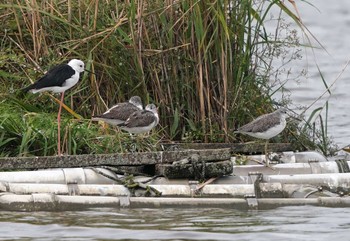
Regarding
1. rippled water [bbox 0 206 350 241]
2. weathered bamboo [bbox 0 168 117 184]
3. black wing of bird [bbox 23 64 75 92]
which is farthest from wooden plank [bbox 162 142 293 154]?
rippled water [bbox 0 206 350 241]

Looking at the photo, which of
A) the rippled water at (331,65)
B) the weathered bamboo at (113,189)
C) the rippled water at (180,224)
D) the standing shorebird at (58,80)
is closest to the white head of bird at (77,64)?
the standing shorebird at (58,80)

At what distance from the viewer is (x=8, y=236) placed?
11102 mm

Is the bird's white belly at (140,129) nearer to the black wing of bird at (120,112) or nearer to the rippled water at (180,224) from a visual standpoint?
the black wing of bird at (120,112)

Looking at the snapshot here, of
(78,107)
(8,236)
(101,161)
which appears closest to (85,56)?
(78,107)

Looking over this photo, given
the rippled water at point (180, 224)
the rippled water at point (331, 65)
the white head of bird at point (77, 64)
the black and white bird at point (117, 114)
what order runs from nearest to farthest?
the rippled water at point (180, 224) → the black and white bird at point (117, 114) → the white head of bird at point (77, 64) → the rippled water at point (331, 65)

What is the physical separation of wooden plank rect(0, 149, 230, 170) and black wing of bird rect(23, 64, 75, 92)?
1.00m

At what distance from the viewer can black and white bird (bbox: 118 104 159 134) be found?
13.7 m

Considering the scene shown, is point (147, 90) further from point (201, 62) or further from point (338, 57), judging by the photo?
point (338, 57)

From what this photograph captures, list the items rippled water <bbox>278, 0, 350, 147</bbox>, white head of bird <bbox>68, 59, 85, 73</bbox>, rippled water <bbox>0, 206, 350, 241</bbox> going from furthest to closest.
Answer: rippled water <bbox>278, 0, 350, 147</bbox>
white head of bird <bbox>68, 59, 85, 73</bbox>
rippled water <bbox>0, 206, 350, 241</bbox>

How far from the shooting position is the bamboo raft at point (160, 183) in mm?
12219

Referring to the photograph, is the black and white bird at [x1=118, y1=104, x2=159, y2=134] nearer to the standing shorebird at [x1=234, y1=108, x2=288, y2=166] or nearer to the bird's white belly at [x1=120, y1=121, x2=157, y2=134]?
the bird's white belly at [x1=120, y1=121, x2=157, y2=134]

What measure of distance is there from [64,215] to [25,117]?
2317 mm

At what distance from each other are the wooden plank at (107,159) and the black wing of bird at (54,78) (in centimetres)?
100

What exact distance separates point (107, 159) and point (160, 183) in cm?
66
